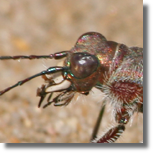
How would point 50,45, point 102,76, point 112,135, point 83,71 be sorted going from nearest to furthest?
point 83,71
point 102,76
point 112,135
point 50,45

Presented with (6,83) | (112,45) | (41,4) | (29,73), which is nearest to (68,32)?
(41,4)

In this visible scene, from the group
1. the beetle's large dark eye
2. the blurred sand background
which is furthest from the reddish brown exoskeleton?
the blurred sand background

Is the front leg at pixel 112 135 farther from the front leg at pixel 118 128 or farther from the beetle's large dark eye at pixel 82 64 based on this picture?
the beetle's large dark eye at pixel 82 64

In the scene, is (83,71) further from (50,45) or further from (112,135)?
(50,45)

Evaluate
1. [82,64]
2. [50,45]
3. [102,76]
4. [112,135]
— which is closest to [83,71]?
[82,64]

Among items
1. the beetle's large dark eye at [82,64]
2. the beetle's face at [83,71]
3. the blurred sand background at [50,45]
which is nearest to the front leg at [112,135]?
the blurred sand background at [50,45]
